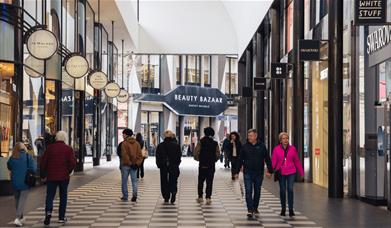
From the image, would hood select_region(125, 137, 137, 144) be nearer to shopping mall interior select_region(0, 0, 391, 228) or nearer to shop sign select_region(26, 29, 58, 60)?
shopping mall interior select_region(0, 0, 391, 228)

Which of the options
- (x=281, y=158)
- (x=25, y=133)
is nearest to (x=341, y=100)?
(x=281, y=158)

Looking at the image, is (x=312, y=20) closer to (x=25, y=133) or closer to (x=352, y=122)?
(x=352, y=122)

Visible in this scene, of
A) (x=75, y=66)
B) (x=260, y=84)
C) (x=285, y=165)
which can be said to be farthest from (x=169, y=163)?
(x=260, y=84)

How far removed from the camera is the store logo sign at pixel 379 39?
13156 mm

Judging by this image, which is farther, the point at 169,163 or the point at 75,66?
the point at 75,66

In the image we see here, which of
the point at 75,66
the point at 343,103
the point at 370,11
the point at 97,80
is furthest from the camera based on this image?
the point at 97,80

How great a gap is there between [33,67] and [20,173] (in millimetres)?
8899

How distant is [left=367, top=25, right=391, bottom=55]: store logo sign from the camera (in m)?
13.2

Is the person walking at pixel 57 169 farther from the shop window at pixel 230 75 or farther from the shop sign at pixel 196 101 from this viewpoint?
the shop window at pixel 230 75

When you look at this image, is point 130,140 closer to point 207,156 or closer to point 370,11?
point 207,156

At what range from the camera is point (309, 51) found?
17422 mm

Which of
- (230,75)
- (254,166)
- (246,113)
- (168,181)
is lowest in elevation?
(168,181)

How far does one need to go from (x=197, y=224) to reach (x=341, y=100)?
19.4ft

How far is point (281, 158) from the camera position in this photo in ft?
41.6
